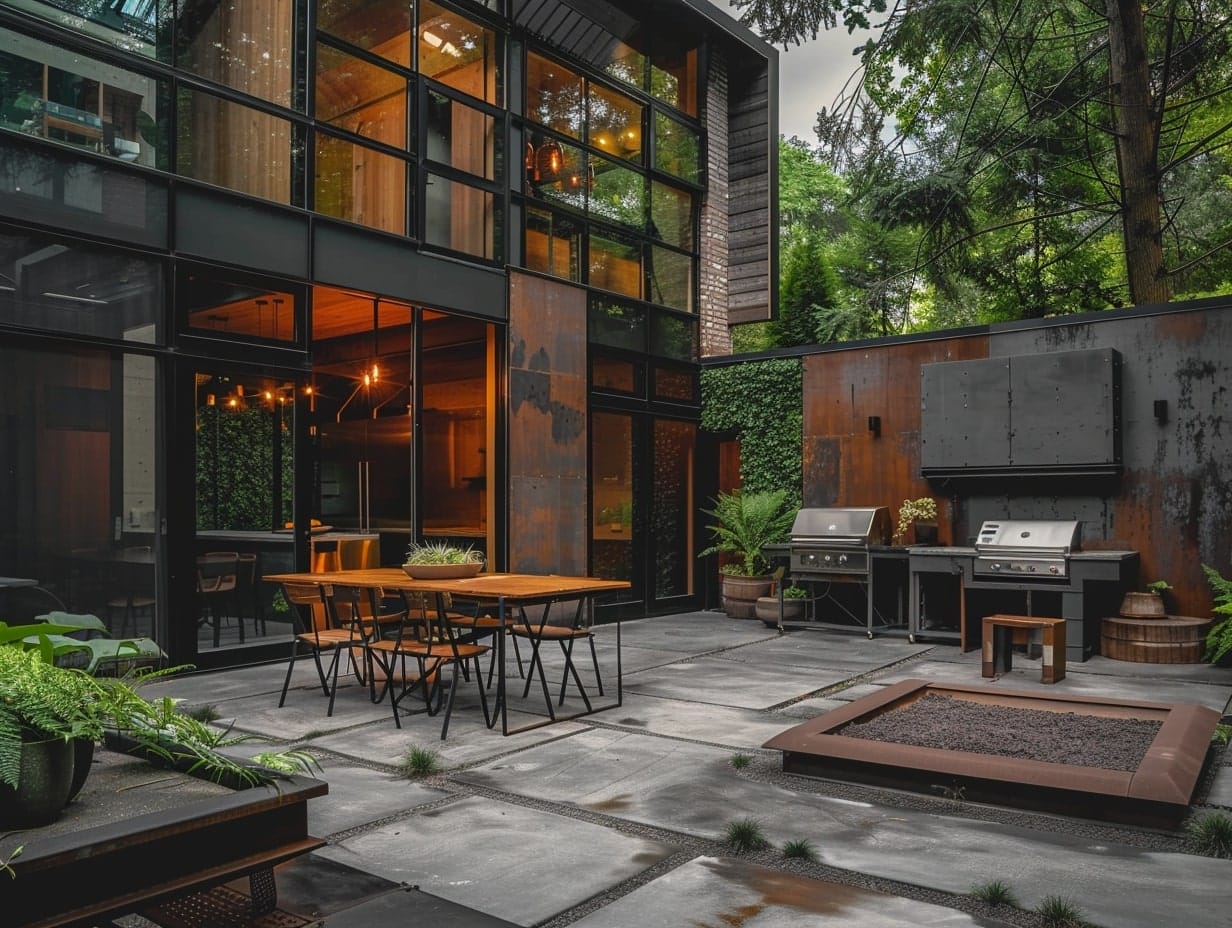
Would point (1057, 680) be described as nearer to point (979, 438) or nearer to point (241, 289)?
point (979, 438)

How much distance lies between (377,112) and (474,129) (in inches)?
50.1

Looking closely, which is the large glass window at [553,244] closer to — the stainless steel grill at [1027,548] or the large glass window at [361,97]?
the large glass window at [361,97]

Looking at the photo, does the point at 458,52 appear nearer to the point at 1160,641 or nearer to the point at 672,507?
the point at 672,507

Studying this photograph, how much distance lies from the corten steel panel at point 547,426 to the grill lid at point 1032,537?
446 centimetres

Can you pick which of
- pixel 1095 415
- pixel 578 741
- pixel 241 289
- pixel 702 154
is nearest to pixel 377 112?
pixel 241 289

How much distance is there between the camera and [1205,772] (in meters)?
4.82


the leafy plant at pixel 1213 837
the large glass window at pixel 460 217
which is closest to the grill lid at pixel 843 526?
the large glass window at pixel 460 217

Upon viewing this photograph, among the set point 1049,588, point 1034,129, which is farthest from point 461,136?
point 1034,129

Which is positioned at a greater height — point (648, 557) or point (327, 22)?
point (327, 22)

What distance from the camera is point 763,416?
40.6 feet

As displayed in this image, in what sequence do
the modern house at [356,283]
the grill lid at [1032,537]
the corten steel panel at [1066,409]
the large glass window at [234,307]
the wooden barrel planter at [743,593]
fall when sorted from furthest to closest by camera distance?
the wooden barrel planter at [743,593] → the corten steel panel at [1066,409] → the grill lid at [1032,537] → the large glass window at [234,307] → the modern house at [356,283]

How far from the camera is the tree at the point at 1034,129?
8555mm

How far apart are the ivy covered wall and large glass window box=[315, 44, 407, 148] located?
17.5ft

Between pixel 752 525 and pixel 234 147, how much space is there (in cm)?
711
